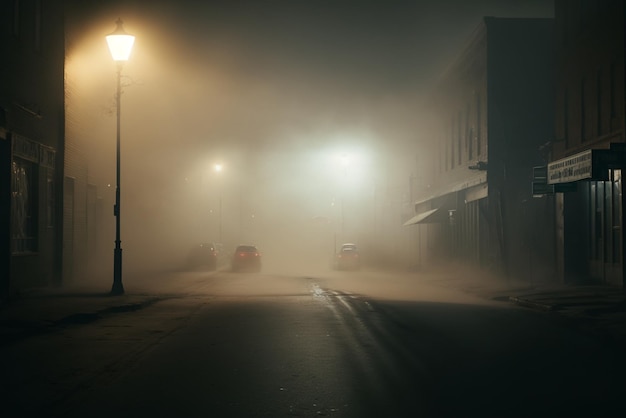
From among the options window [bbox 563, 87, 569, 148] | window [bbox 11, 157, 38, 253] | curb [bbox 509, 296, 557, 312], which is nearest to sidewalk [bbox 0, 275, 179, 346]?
window [bbox 11, 157, 38, 253]

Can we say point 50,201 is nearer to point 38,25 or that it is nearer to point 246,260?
point 38,25

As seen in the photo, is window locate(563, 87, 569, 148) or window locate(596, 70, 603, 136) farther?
window locate(563, 87, 569, 148)

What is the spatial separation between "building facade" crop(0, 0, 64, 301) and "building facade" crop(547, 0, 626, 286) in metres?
15.6

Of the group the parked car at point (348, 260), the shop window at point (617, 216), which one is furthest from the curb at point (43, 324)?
the parked car at point (348, 260)

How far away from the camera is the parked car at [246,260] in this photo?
53375 mm

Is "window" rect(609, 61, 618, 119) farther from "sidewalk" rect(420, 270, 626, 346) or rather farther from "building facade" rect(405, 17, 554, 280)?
"building facade" rect(405, 17, 554, 280)

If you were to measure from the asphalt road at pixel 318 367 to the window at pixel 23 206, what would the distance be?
684cm

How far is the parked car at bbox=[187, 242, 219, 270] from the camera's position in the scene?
2176 inches

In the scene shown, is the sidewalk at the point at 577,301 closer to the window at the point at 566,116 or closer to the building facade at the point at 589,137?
the building facade at the point at 589,137

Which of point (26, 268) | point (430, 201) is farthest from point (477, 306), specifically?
point (430, 201)

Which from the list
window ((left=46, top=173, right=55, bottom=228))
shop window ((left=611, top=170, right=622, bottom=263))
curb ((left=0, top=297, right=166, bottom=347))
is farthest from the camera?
window ((left=46, top=173, right=55, bottom=228))

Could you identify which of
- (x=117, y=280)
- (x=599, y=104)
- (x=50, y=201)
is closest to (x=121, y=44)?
(x=50, y=201)

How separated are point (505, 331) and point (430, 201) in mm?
41484

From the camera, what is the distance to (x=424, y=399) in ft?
30.4
